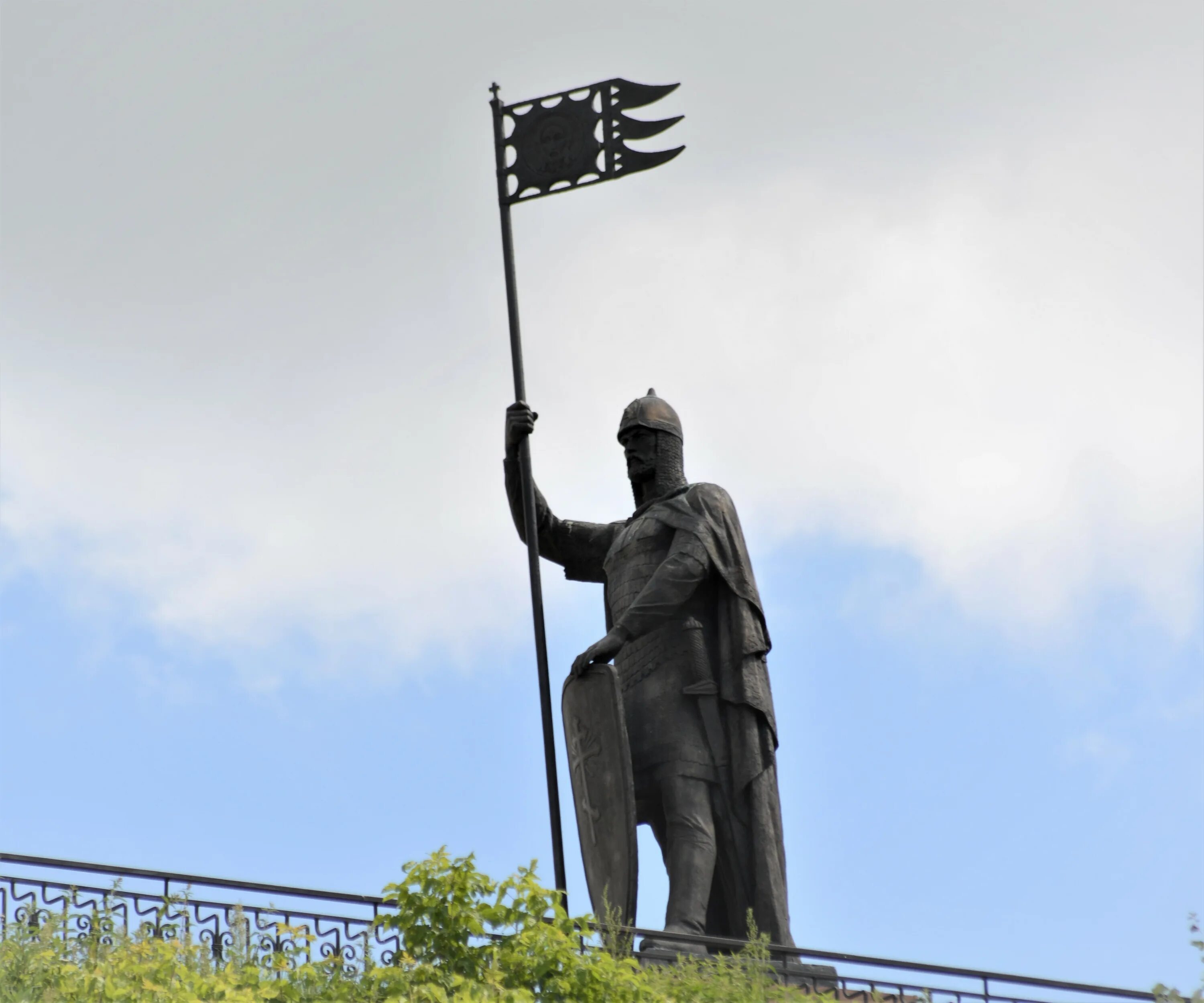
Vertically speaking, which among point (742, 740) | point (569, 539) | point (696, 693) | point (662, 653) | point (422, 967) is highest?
point (569, 539)

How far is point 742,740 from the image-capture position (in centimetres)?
1398

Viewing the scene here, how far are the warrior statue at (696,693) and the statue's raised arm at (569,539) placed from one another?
0.71ft

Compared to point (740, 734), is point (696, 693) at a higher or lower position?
higher

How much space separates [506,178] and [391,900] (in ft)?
16.7

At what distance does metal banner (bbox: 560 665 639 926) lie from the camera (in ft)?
43.9

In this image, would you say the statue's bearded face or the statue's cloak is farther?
the statue's bearded face

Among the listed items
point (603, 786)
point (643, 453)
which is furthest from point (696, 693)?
point (643, 453)

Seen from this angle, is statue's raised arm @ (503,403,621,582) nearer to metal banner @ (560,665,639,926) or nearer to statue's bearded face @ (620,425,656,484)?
statue's bearded face @ (620,425,656,484)

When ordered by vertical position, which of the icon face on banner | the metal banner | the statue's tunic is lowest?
the metal banner

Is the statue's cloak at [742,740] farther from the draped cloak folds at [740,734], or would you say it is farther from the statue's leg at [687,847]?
the statue's leg at [687,847]

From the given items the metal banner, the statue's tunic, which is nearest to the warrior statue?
the statue's tunic

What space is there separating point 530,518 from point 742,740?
6.38ft

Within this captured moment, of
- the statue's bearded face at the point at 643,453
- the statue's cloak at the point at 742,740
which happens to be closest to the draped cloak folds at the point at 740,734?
the statue's cloak at the point at 742,740

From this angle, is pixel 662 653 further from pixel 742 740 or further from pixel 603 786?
pixel 603 786
